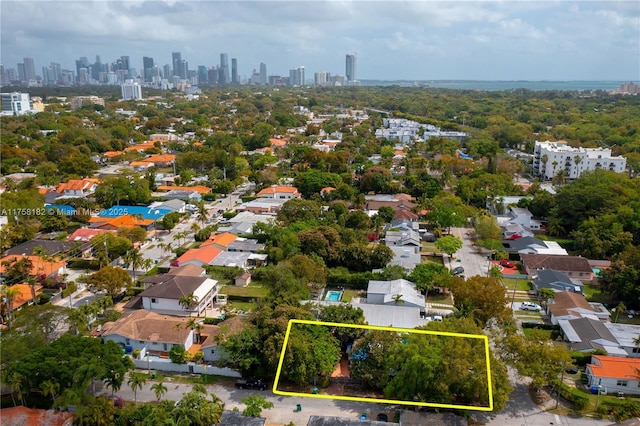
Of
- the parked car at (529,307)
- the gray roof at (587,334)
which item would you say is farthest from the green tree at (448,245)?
the gray roof at (587,334)

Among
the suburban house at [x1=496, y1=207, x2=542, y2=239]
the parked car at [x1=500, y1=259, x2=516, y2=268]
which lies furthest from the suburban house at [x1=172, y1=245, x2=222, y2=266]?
the suburban house at [x1=496, y1=207, x2=542, y2=239]

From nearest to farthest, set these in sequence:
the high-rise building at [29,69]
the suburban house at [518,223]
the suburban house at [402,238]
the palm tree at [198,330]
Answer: the palm tree at [198,330], the suburban house at [402,238], the suburban house at [518,223], the high-rise building at [29,69]

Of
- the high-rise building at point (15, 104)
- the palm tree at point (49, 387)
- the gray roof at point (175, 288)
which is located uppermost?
the high-rise building at point (15, 104)

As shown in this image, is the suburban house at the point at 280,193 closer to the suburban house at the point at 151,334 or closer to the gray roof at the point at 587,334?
the suburban house at the point at 151,334

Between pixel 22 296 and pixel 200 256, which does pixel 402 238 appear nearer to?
pixel 200 256

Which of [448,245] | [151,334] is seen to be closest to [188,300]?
[151,334]

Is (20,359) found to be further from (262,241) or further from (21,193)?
(21,193)
